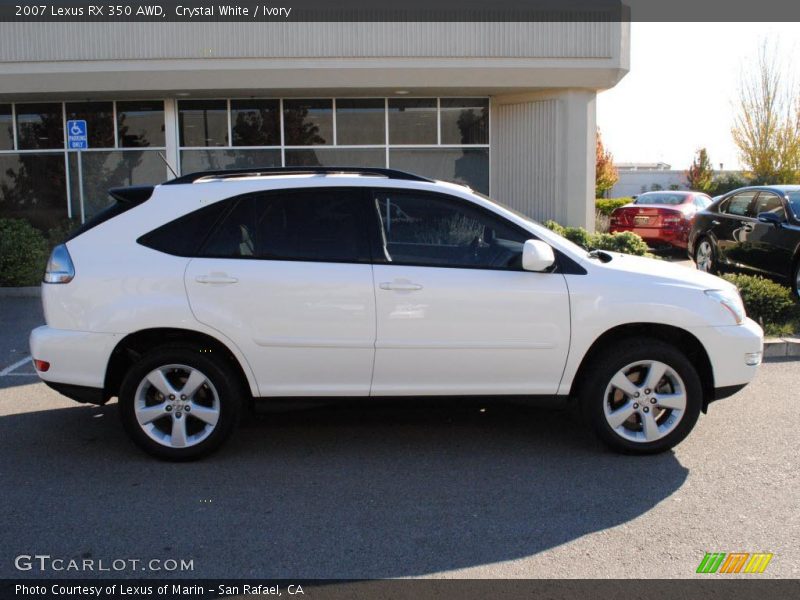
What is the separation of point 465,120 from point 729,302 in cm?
1129

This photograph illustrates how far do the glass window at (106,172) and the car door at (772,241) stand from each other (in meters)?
10.6

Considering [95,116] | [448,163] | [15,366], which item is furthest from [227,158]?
[15,366]

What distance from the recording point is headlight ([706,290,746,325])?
5.36m

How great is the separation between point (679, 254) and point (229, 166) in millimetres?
9767

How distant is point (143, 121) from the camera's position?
1595cm

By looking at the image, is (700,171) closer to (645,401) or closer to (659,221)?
(659,221)

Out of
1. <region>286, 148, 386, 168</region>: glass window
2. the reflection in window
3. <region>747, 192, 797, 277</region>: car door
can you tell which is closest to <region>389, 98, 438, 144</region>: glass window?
<region>286, 148, 386, 168</region>: glass window

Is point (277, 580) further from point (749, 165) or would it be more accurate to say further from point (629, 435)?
point (749, 165)

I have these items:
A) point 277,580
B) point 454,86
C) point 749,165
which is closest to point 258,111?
point 454,86

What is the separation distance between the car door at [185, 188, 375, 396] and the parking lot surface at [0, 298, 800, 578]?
35 centimetres

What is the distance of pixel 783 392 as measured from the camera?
7020 mm

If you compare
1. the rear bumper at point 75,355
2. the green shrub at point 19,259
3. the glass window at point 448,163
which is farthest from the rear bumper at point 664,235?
the rear bumper at point 75,355

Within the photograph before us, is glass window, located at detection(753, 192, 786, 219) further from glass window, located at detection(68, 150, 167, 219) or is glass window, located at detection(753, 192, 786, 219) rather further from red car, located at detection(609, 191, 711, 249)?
glass window, located at detection(68, 150, 167, 219)

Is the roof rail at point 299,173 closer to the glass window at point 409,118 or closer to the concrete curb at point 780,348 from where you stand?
the concrete curb at point 780,348
